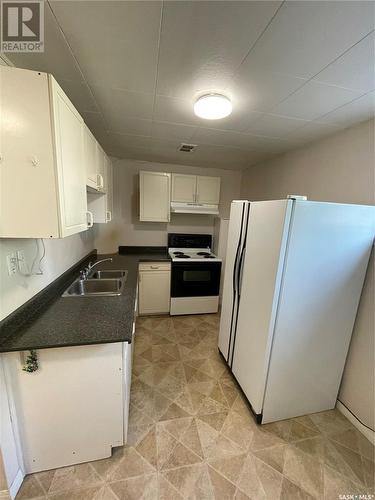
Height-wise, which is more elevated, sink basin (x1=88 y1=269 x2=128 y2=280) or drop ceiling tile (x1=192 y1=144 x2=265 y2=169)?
drop ceiling tile (x1=192 y1=144 x2=265 y2=169)

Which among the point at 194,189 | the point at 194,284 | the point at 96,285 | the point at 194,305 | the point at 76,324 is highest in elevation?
the point at 194,189

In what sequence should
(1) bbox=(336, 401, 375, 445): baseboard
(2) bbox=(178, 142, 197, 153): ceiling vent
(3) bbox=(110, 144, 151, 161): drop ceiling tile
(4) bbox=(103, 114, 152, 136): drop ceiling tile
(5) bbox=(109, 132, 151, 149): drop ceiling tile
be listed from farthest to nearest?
(3) bbox=(110, 144, 151, 161): drop ceiling tile → (2) bbox=(178, 142, 197, 153): ceiling vent → (5) bbox=(109, 132, 151, 149): drop ceiling tile → (4) bbox=(103, 114, 152, 136): drop ceiling tile → (1) bbox=(336, 401, 375, 445): baseboard

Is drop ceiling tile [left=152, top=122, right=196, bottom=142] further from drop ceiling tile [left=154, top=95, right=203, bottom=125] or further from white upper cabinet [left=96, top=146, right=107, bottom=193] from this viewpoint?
white upper cabinet [left=96, top=146, right=107, bottom=193]

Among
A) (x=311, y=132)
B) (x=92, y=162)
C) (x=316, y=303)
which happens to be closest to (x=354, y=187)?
(x=311, y=132)

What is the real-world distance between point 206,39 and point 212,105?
49 cm

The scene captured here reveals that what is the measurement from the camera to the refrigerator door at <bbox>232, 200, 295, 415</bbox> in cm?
144

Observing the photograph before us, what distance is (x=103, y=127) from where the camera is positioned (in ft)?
7.06

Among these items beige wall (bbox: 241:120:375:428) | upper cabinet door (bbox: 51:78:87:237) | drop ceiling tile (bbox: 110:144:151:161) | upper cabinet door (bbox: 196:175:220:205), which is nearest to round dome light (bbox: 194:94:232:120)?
upper cabinet door (bbox: 51:78:87:237)

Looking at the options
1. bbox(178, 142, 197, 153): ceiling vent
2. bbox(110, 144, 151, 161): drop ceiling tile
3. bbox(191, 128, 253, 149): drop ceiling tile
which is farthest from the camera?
bbox(110, 144, 151, 161): drop ceiling tile

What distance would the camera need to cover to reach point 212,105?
150 centimetres

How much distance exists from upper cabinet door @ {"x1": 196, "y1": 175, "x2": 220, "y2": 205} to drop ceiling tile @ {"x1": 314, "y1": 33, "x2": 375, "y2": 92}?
6.85 ft

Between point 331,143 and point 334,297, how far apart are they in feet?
4.96

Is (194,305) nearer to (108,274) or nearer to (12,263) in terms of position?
(108,274)

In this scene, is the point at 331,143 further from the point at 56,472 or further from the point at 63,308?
the point at 56,472
